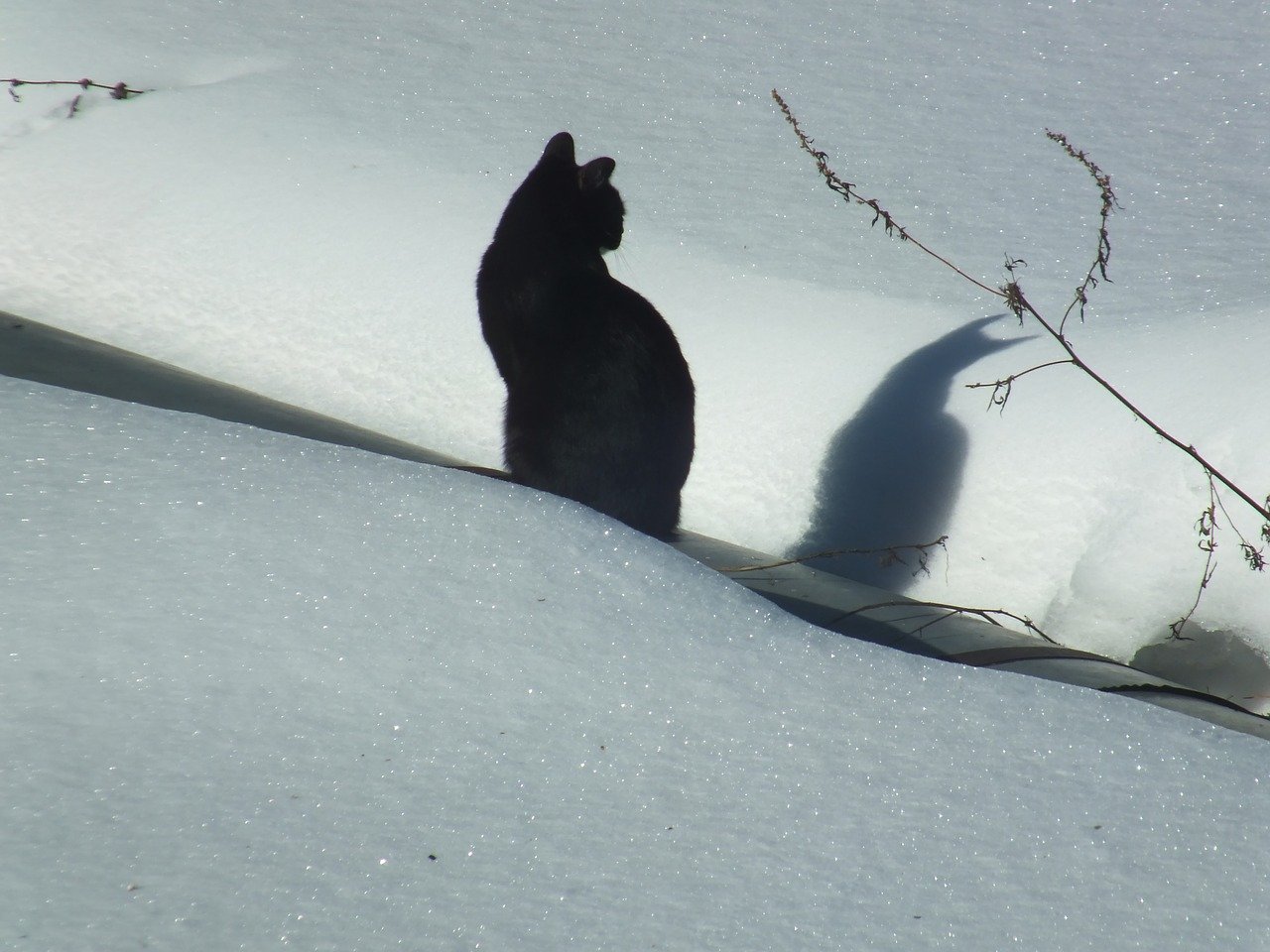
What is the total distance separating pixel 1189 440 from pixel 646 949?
1.21 metres

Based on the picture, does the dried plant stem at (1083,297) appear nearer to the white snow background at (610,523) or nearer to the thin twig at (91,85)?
the white snow background at (610,523)

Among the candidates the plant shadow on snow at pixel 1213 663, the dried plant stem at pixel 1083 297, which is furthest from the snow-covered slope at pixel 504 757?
the plant shadow on snow at pixel 1213 663

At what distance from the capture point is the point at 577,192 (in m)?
1.76

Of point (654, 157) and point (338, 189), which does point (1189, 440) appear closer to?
point (654, 157)

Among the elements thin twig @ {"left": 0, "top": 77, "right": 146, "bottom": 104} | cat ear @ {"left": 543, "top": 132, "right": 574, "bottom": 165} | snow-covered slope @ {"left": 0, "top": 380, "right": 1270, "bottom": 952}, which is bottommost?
snow-covered slope @ {"left": 0, "top": 380, "right": 1270, "bottom": 952}

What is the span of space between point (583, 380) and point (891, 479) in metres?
0.56

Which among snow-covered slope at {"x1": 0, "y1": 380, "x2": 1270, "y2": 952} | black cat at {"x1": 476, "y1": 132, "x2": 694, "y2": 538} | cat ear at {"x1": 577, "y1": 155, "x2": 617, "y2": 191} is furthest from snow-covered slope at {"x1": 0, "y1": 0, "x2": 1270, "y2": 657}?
snow-covered slope at {"x1": 0, "y1": 380, "x2": 1270, "y2": 952}

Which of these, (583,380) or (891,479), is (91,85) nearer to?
(583,380)

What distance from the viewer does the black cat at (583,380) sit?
1501 mm

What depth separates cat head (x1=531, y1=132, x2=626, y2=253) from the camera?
174 centimetres

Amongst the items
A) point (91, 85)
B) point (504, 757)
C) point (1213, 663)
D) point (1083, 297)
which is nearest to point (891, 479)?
point (1083, 297)

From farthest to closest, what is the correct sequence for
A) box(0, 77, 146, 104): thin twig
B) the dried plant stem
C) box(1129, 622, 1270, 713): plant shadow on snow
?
1. box(0, 77, 146, 104): thin twig
2. box(1129, 622, 1270, 713): plant shadow on snow
3. the dried plant stem

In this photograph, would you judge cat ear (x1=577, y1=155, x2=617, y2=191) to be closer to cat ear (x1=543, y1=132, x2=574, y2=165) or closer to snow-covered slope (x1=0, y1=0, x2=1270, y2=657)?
cat ear (x1=543, y1=132, x2=574, y2=165)

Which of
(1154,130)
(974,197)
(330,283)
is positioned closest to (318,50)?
(330,283)
